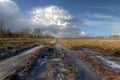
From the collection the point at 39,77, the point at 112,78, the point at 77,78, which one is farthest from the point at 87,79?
the point at 39,77

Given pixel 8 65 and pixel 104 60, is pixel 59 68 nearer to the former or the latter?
pixel 8 65

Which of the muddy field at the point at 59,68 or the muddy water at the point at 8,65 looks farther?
the muddy water at the point at 8,65

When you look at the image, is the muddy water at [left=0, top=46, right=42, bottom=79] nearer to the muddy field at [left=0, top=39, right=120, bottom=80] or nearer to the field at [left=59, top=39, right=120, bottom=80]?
the muddy field at [left=0, top=39, right=120, bottom=80]

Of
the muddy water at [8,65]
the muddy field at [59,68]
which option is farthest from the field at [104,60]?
the muddy water at [8,65]

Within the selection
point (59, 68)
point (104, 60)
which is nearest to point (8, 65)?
point (59, 68)

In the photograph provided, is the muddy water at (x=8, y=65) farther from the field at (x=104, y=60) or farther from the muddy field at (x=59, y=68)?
the field at (x=104, y=60)

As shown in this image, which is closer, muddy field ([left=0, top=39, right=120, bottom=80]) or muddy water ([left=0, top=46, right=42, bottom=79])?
muddy field ([left=0, top=39, right=120, bottom=80])

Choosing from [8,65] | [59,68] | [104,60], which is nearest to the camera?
[59,68]

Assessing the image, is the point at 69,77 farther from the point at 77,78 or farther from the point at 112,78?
→ the point at 112,78

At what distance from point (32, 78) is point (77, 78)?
269cm

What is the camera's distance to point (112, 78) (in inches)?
474

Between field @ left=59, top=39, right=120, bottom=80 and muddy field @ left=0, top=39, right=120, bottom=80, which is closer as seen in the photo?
muddy field @ left=0, top=39, right=120, bottom=80

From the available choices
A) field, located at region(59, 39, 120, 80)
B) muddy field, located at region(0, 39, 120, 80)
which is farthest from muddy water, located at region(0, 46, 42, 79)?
field, located at region(59, 39, 120, 80)

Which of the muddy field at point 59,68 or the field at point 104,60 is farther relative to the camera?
the field at point 104,60
